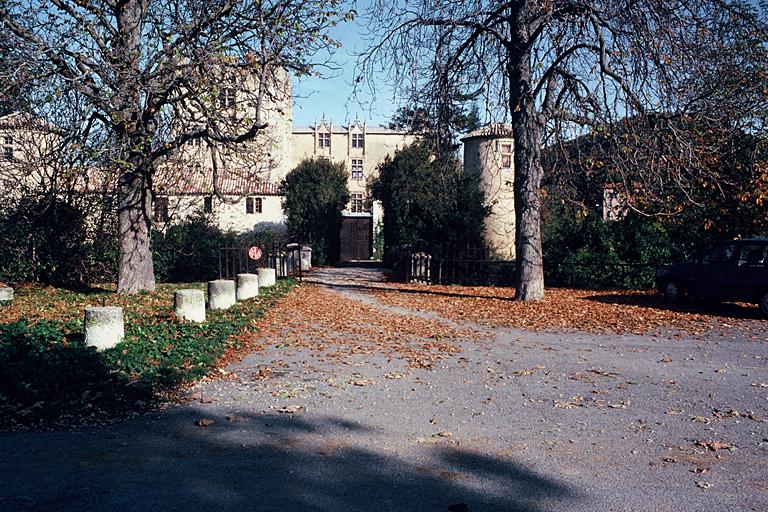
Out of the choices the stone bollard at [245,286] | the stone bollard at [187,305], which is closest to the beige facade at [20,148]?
the stone bollard at [245,286]

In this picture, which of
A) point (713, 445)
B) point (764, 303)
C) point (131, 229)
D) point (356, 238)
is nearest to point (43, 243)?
point (131, 229)

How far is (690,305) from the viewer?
16.4 m

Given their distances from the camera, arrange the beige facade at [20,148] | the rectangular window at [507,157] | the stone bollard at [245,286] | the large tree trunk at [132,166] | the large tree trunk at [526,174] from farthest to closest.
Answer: the rectangular window at [507,157] → the large tree trunk at [526,174] → the beige facade at [20,148] → the stone bollard at [245,286] → the large tree trunk at [132,166]

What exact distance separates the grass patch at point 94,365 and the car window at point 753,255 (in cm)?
1034

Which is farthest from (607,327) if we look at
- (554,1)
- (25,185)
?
(25,185)

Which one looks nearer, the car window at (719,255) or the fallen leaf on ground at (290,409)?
the fallen leaf on ground at (290,409)

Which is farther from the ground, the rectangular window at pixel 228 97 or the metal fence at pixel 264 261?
the rectangular window at pixel 228 97

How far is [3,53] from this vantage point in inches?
522

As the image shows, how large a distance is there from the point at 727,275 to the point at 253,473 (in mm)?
12759

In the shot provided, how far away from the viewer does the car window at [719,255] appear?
1502 centimetres

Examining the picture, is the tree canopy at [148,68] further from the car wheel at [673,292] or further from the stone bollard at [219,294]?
the car wheel at [673,292]

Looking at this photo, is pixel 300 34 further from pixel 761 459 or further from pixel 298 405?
pixel 761 459

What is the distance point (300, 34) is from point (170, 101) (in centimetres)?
306

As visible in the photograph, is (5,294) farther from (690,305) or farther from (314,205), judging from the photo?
(314,205)
